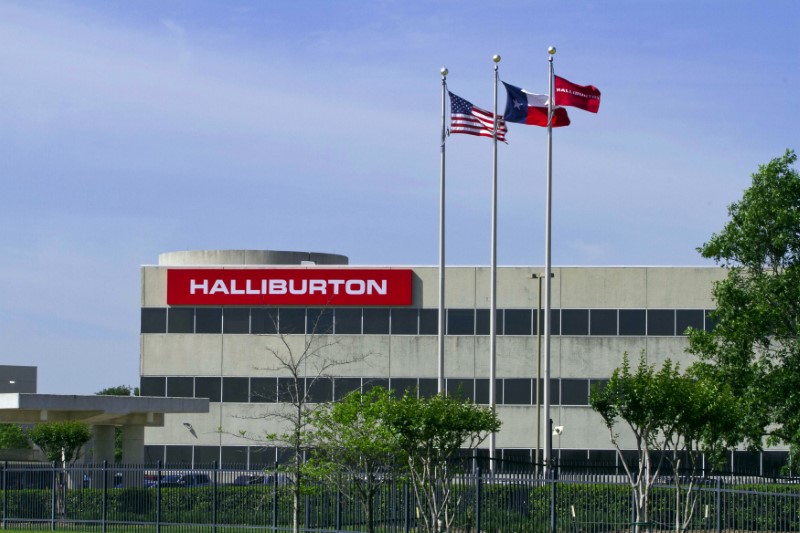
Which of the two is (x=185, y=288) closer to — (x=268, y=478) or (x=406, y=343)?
(x=406, y=343)

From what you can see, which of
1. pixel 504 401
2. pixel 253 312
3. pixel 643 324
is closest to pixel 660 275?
pixel 643 324

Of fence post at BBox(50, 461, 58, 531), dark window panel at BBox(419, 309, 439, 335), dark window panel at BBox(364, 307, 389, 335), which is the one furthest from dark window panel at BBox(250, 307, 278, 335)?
fence post at BBox(50, 461, 58, 531)

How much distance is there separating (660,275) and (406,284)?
39.8ft

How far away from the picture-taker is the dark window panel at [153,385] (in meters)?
62.5

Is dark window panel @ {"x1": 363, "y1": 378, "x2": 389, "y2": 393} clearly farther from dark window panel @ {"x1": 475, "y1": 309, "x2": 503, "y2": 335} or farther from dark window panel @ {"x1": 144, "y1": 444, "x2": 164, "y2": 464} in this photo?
dark window panel @ {"x1": 144, "y1": 444, "x2": 164, "y2": 464}

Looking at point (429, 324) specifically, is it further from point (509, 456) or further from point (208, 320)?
point (208, 320)

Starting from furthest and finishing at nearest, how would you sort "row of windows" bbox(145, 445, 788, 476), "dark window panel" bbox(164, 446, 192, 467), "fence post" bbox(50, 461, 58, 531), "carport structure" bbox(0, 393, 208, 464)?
"dark window panel" bbox(164, 446, 192, 467) < "row of windows" bbox(145, 445, 788, 476) < "carport structure" bbox(0, 393, 208, 464) < "fence post" bbox(50, 461, 58, 531)

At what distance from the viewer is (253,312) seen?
6216cm

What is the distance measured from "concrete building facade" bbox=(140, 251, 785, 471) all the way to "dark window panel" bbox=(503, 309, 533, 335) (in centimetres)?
6

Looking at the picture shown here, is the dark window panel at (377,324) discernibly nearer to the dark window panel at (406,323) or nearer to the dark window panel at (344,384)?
the dark window panel at (406,323)

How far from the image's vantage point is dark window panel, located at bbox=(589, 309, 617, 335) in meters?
60.6

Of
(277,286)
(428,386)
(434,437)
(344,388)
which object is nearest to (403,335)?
(428,386)

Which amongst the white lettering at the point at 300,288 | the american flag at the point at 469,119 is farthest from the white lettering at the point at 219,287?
the american flag at the point at 469,119

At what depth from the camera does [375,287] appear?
61375mm
